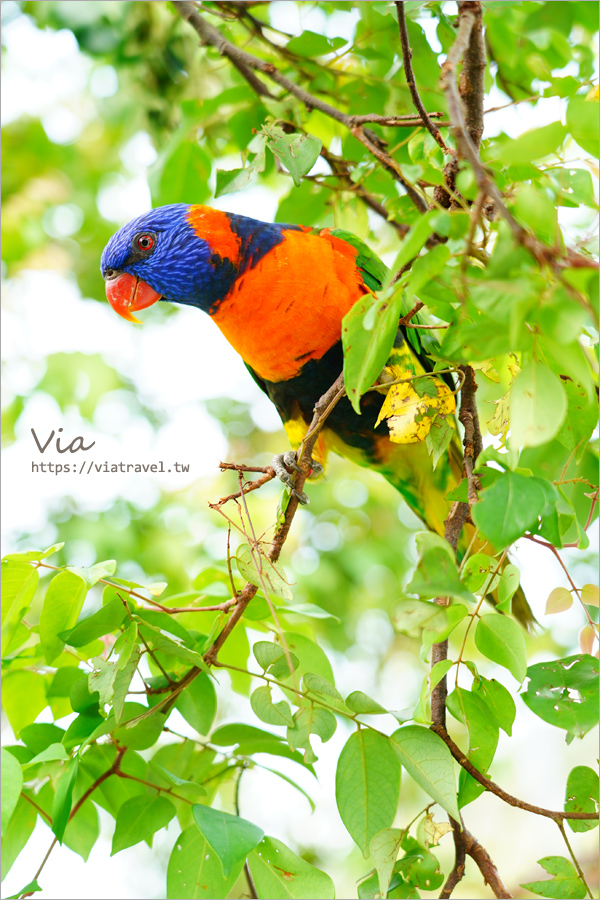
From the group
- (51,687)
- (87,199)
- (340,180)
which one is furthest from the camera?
(87,199)

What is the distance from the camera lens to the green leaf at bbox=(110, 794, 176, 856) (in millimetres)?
854

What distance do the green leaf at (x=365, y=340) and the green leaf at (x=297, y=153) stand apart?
1.44 ft

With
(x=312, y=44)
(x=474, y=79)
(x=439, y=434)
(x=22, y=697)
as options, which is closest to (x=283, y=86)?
(x=312, y=44)

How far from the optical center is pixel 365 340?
0.63 metres

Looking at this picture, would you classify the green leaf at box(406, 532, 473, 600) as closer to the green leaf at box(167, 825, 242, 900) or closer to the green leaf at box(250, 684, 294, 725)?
the green leaf at box(250, 684, 294, 725)

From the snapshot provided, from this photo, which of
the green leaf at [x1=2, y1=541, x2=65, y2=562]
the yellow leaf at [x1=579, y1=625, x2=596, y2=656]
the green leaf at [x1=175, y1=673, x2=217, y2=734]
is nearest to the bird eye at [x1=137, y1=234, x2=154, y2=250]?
the green leaf at [x1=2, y1=541, x2=65, y2=562]

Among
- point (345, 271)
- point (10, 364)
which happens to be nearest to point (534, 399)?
point (345, 271)

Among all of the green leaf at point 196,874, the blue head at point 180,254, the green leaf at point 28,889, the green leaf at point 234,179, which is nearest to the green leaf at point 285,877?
the green leaf at point 196,874

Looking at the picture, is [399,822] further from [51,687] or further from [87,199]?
[87,199]

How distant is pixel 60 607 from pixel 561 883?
2.30 ft

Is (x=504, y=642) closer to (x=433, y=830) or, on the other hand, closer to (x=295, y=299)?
(x=433, y=830)

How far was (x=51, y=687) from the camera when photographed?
956 mm

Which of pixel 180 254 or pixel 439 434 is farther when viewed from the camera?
pixel 180 254

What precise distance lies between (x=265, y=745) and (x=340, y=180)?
3.65 feet
